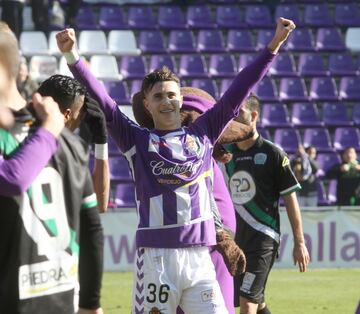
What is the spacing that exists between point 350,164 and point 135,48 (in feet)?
19.8

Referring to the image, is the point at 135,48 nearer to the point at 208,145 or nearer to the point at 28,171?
the point at 208,145

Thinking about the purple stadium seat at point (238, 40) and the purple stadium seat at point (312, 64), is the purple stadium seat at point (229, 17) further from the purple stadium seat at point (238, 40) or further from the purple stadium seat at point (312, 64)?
the purple stadium seat at point (312, 64)

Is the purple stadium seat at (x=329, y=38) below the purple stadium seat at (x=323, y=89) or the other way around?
the other way around

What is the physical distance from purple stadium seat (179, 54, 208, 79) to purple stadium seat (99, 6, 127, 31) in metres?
1.93

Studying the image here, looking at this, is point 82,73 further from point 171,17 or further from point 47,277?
point 171,17

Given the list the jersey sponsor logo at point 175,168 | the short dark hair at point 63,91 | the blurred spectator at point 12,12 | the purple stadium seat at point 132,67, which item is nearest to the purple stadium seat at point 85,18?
the purple stadium seat at point 132,67

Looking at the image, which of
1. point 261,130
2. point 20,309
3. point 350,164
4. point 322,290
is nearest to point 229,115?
point 20,309

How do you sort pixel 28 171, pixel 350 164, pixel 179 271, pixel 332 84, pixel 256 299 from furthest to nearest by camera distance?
pixel 332 84 → pixel 350 164 → pixel 256 299 → pixel 179 271 → pixel 28 171

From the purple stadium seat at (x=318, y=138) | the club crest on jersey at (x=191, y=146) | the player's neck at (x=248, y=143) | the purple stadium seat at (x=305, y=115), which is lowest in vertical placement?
the purple stadium seat at (x=318, y=138)

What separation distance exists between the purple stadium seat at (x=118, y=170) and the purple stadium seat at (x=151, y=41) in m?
3.40

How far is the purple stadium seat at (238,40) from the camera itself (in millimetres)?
22906

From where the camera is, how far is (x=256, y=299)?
8.48 metres

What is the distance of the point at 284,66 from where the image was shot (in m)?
22.8

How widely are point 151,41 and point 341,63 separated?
412 centimetres
